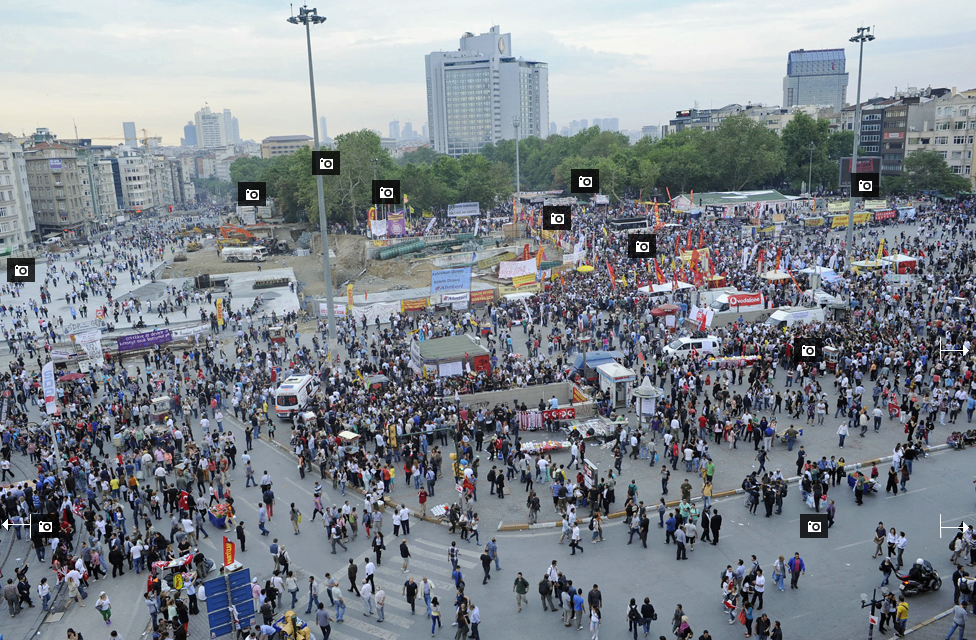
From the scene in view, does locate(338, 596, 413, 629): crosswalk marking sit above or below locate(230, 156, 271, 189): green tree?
below

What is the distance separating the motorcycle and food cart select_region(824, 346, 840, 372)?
48.6ft

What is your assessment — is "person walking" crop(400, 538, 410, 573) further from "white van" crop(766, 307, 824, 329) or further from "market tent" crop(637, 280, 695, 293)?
"market tent" crop(637, 280, 695, 293)

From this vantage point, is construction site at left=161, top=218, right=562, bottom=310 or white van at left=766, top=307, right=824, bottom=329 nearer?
white van at left=766, top=307, right=824, bottom=329

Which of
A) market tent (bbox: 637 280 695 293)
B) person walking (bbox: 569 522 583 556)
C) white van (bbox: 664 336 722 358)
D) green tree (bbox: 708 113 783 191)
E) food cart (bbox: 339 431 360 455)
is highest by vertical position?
green tree (bbox: 708 113 783 191)

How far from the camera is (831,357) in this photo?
28.9 m

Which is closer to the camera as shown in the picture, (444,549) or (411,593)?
(411,593)

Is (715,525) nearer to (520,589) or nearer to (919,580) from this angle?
(919,580)

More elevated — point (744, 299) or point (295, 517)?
point (744, 299)

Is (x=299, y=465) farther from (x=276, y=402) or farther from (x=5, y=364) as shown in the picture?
(x=5, y=364)

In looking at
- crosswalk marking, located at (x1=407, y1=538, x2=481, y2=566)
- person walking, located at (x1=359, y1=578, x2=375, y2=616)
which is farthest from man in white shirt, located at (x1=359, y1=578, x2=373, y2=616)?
crosswalk marking, located at (x1=407, y1=538, x2=481, y2=566)

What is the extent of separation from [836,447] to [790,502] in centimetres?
425
